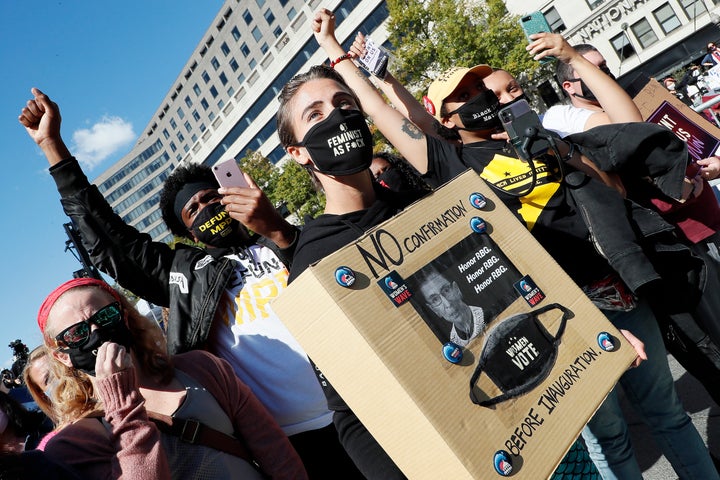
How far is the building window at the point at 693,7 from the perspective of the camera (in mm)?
21484

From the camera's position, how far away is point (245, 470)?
6.26ft

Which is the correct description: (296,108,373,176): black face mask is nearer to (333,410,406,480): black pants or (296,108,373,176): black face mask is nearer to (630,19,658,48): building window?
(333,410,406,480): black pants

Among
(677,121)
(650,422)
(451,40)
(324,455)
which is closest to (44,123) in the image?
(324,455)

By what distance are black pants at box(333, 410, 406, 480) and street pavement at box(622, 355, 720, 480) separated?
6.62 feet

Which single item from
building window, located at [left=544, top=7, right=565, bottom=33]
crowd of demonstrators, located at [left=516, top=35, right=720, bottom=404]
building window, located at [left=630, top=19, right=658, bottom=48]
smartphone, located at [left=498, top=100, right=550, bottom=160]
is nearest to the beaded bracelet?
smartphone, located at [left=498, top=100, right=550, bottom=160]

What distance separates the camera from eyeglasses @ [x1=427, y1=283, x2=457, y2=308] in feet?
4.00

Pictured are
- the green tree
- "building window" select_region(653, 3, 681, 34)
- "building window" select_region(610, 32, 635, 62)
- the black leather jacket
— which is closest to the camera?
the black leather jacket

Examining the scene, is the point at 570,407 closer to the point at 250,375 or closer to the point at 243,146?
the point at 250,375

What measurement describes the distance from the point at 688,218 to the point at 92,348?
9.34ft

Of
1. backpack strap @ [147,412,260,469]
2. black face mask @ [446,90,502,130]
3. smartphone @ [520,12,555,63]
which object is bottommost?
backpack strap @ [147,412,260,469]

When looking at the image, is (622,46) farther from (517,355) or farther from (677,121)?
(517,355)

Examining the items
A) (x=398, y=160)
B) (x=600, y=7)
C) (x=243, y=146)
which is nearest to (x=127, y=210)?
(x=243, y=146)

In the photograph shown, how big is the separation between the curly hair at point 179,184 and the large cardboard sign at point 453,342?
188 cm

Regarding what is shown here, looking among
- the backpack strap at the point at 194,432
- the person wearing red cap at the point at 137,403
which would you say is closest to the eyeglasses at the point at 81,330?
the person wearing red cap at the point at 137,403
